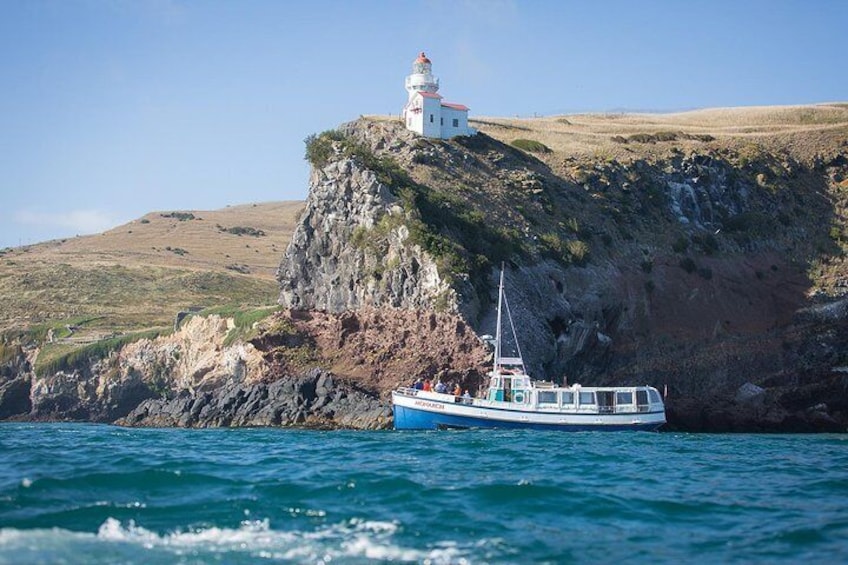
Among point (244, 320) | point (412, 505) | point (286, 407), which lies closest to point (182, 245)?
point (244, 320)

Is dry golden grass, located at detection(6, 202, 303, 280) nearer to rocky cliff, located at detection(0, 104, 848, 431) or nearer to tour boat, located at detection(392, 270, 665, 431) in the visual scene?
rocky cliff, located at detection(0, 104, 848, 431)

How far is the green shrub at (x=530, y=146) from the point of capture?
8444 cm

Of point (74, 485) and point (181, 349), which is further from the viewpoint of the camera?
point (181, 349)

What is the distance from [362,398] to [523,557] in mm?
35450

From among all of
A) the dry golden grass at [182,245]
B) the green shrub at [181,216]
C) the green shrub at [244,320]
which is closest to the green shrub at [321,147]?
the green shrub at [244,320]

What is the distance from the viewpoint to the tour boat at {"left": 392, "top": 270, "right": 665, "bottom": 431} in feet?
154

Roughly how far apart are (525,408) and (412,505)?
2487 centimetres

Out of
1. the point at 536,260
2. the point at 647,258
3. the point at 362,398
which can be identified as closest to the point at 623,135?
the point at 647,258

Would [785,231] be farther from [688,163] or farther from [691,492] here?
[691,492]

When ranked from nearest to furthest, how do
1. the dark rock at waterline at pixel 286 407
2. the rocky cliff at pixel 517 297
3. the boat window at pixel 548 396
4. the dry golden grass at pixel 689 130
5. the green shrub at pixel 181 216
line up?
the boat window at pixel 548 396 < the dark rock at waterline at pixel 286 407 < the rocky cliff at pixel 517 297 < the dry golden grass at pixel 689 130 < the green shrub at pixel 181 216

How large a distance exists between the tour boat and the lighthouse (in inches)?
1309

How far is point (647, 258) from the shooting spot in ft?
233

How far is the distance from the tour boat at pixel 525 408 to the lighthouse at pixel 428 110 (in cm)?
3325

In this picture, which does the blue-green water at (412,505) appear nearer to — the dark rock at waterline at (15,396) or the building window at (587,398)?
the building window at (587,398)
